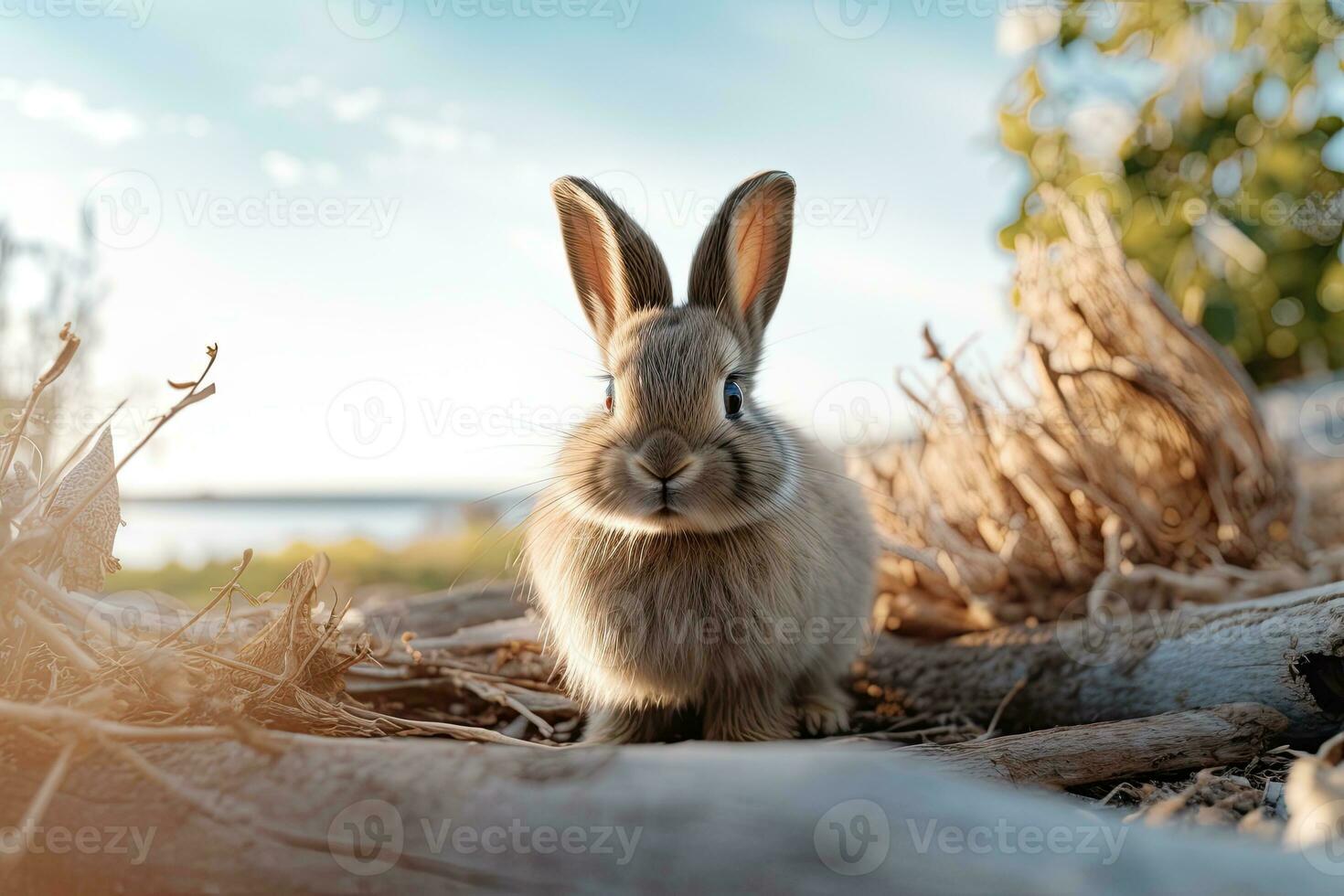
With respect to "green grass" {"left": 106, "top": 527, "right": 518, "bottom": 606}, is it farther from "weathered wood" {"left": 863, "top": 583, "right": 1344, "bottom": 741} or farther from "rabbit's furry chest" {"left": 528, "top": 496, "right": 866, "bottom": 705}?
"weathered wood" {"left": 863, "top": 583, "right": 1344, "bottom": 741}

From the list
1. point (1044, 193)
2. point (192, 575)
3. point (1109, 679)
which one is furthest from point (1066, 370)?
point (192, 575)

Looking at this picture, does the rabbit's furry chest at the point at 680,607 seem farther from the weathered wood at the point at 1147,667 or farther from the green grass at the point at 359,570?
the green grass at the point at 359,570

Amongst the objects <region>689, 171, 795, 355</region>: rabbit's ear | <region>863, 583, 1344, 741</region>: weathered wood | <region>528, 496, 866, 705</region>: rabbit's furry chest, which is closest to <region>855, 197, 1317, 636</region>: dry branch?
<region>863, 583, 1344, 741</region>: weathered wood

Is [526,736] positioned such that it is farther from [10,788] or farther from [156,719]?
[10,788]

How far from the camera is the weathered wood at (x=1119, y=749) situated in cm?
232

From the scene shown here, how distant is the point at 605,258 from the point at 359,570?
5798mm

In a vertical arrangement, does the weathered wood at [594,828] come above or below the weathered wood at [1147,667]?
above

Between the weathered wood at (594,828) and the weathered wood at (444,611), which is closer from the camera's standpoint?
the weathered wood at (594,828)

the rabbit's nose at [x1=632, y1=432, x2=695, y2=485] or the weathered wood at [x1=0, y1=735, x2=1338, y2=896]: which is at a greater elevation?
the rabbit's nose at [x1=632, y1=432, x2=695, y2=485]

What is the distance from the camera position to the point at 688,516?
7.80 feet

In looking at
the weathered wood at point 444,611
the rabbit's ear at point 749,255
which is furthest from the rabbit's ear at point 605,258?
the weathered wood at point 444,611

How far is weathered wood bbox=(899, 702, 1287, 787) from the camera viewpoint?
7.61 ft

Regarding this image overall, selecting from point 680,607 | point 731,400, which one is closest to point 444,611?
point 680,607

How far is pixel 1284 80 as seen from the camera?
16.8 feet
